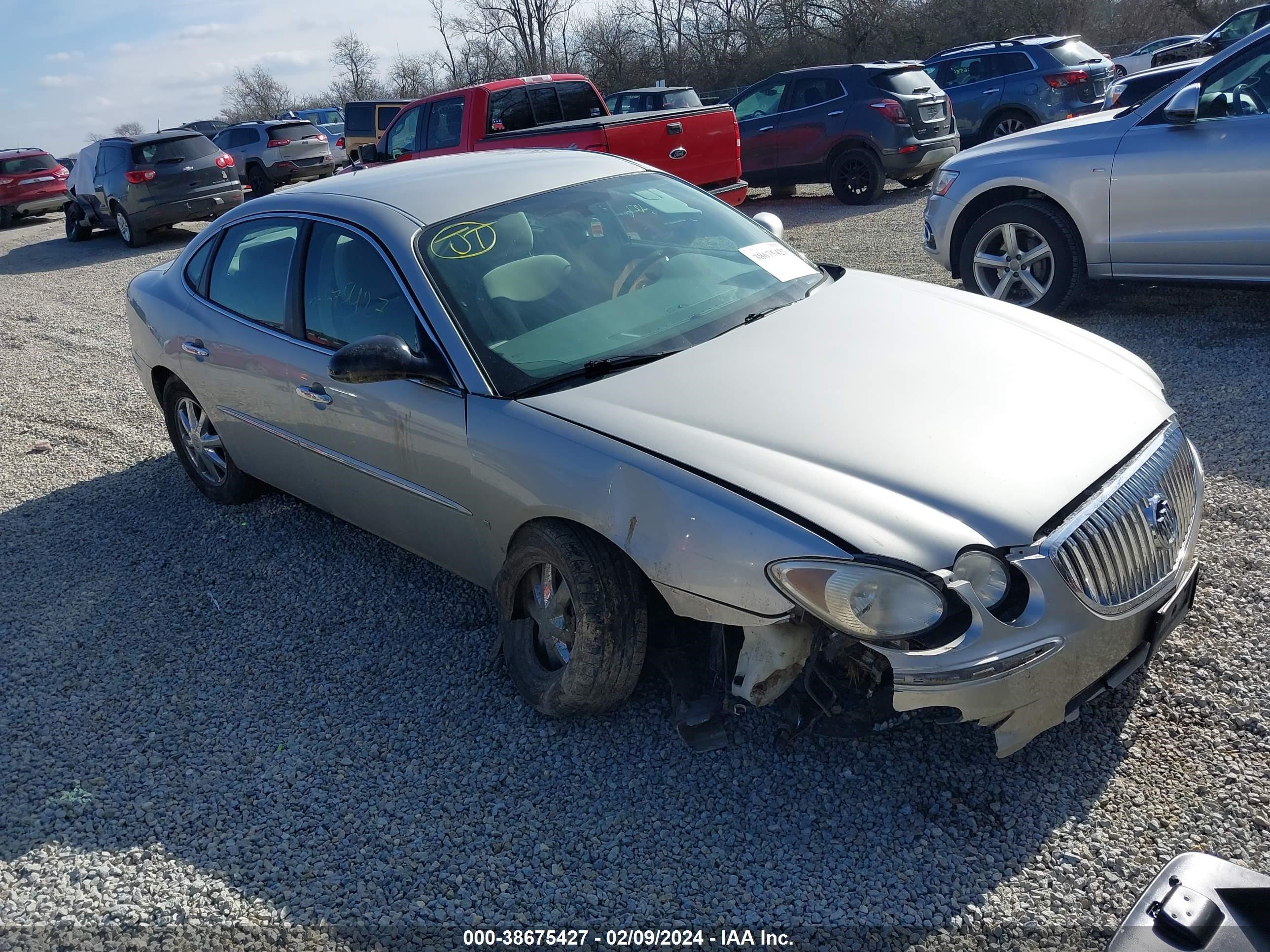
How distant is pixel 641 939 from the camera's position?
2.48m

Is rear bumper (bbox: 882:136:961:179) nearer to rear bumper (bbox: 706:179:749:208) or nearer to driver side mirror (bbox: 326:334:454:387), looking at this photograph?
rear bumper (bbox: 706:179:749:208)

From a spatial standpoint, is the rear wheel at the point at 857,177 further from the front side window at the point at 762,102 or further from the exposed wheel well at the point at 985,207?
the exposed wheel well at the point at 985,207

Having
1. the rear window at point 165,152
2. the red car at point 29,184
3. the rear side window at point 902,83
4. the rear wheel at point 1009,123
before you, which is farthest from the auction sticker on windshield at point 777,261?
the red car at point 29,184

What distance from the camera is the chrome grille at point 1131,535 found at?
2578 millimetres

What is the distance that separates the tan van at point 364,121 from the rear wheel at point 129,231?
469 cm

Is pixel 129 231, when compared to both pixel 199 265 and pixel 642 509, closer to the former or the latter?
pixel 199 265

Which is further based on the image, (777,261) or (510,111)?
(510,111)

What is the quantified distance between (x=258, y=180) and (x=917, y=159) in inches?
549

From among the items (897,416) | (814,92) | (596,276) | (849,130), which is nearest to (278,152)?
(814,92)

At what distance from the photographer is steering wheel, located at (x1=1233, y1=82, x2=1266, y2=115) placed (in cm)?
584

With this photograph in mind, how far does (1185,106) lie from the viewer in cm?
588

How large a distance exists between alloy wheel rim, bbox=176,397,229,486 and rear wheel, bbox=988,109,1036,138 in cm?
1261

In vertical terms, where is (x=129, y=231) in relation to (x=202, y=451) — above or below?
above

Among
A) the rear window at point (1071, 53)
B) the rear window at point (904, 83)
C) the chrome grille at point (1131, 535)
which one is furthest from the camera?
the rear window at point (1071, 53)
